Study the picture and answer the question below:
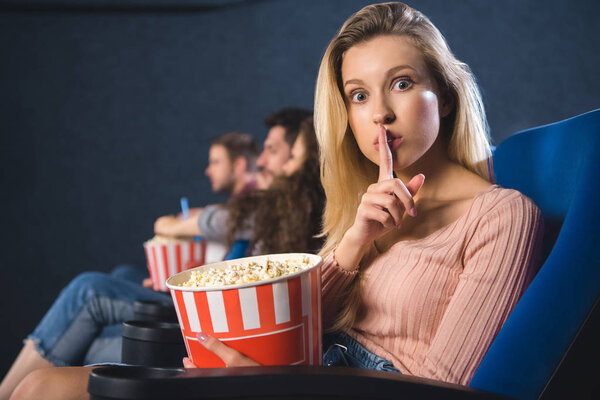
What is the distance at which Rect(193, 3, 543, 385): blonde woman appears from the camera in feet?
2.72

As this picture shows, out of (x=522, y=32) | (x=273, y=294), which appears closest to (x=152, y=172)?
(x=522, y=32)

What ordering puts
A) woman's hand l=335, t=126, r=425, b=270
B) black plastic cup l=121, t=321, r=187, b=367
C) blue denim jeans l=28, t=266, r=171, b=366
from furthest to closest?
blue denim jeans l=28, t=266, r=171, b=366 < black plastic cup l=121, t=321, r=187, b=367 < woman's hand l=335, t=126, r=425, b=270

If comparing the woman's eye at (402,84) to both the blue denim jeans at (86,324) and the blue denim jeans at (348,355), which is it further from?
the blue denim jeans at (86,324)

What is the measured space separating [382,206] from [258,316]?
0.90 ft

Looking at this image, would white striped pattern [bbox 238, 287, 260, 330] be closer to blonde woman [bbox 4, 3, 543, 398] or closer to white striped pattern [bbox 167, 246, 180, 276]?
blonde woman [bbox 4, 3, 543, 398]

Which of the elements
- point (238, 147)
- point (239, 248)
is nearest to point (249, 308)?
point (239, 248)

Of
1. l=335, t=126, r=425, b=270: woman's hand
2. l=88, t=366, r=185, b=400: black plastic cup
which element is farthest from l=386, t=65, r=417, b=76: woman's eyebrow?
Result: l=88, t=366, r=185, b=400: black plastic cup

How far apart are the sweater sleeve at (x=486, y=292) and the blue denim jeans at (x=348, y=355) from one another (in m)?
0.14

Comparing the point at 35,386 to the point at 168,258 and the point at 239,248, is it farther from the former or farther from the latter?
the point at 239,248

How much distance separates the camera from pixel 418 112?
96 centimetres

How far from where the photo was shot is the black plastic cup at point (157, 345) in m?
1.14

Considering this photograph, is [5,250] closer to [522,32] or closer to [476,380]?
[522,32]

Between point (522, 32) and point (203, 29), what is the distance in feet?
7.24

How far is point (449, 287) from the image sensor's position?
0.91m
